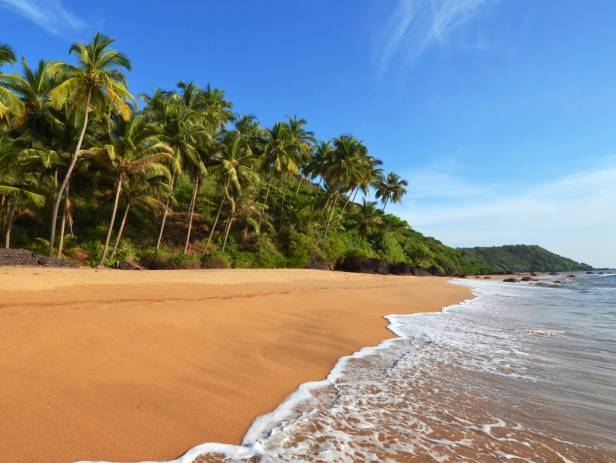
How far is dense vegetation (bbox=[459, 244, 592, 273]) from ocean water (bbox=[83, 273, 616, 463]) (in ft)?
300

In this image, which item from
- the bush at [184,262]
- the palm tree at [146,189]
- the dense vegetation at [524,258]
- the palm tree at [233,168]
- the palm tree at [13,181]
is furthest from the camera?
the dense vegetation at [524,258]

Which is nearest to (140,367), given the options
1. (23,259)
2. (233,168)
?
(23,259)

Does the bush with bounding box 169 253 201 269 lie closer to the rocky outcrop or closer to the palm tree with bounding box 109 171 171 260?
the palm tree with bounding box 109 171 171 260

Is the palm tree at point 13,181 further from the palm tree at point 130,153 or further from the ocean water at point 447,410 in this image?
the ocean water at point 447,410

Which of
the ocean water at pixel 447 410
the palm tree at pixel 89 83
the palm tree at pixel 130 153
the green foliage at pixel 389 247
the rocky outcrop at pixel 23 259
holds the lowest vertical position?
the ocean water at pixel 447 410

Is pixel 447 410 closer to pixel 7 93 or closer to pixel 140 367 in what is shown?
pixel 140 367

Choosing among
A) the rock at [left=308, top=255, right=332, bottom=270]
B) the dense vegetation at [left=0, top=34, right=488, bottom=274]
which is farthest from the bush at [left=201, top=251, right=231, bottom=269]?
the rock at [left=308, top=255, right=332, bottom=270]

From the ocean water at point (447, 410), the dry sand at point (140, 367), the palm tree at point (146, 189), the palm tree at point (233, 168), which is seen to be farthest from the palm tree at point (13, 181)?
the ocean water at point (447, 410)

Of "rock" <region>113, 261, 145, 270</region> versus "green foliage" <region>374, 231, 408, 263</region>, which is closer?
"rock" <region>113, 261, 145, 270</region>

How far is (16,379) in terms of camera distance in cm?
269

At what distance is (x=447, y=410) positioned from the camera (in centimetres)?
307

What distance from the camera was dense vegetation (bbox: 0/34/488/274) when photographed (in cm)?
1645

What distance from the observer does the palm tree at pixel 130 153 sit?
669 inches

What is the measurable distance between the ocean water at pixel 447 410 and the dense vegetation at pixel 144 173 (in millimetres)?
15343
